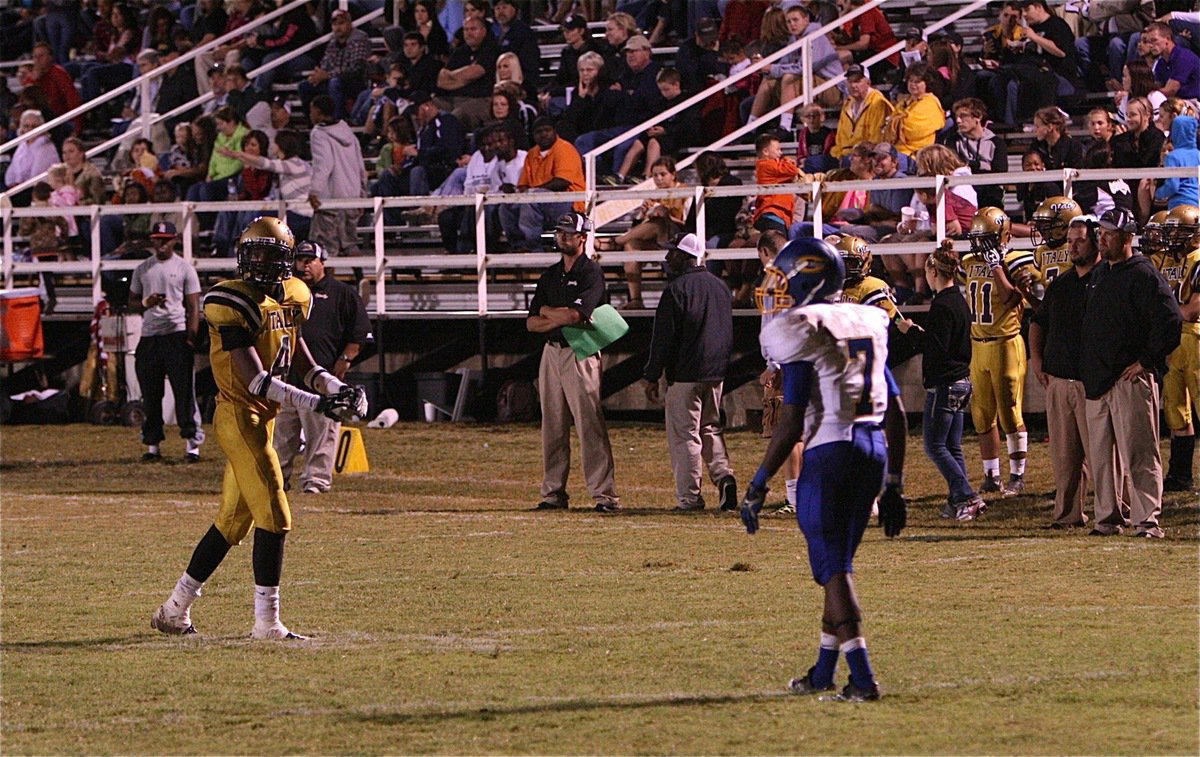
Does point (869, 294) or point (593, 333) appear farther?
point (593, 333)

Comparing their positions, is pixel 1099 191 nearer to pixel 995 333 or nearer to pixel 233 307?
pixel 995 333

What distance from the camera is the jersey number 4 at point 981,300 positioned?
557 inches

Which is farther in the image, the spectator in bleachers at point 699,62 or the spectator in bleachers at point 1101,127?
the spectator in bleachers at point 699,62

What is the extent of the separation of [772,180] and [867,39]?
359 centimetres

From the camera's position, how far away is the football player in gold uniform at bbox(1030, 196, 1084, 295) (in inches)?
554

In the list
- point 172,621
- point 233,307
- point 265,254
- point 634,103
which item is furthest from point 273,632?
point 634,103

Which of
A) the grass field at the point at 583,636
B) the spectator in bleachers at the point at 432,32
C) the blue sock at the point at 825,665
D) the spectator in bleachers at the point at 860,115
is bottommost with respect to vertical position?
the grass field at the point at 583,636

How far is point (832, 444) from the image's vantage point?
7.43 metres

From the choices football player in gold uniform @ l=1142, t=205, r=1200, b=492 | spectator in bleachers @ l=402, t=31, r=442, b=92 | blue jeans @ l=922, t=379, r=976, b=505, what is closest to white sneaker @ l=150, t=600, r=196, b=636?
blue jeans @ l=922, t=379, r=976, b=505

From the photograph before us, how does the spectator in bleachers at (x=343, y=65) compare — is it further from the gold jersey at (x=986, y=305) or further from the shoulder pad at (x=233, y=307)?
the shoulder pad at (x=233, y=307)

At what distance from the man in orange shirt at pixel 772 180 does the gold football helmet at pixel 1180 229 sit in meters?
4.91

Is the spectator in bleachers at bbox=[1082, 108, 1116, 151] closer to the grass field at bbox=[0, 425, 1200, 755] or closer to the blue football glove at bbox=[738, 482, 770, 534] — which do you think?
the grass field at bbox=[0, 425, 1200, 755]

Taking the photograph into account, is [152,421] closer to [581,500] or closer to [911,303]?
[581,500]

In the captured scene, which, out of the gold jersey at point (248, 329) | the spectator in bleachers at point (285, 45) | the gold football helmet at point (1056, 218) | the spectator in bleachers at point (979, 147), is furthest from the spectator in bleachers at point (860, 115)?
the gold jersey at point (248, 329)
